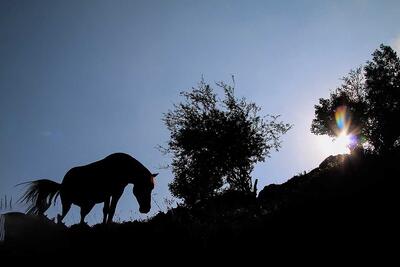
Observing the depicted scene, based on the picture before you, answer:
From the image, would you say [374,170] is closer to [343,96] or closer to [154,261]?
[154,261]

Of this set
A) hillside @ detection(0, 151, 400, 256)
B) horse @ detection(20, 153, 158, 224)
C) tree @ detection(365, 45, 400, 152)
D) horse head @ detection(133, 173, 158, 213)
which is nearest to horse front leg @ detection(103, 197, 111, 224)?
horse @ detection(20, 153, 158, 224)

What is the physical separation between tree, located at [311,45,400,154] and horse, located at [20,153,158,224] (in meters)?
37.5

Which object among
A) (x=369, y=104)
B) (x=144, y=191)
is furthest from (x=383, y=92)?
(x=144, y=191)

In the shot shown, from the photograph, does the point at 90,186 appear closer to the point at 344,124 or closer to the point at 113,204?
the point at 113,204

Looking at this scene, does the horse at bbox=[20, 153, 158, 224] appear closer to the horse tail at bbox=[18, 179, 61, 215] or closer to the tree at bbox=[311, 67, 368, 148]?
the horse tail at bbox=[18, 179, 61, 215]

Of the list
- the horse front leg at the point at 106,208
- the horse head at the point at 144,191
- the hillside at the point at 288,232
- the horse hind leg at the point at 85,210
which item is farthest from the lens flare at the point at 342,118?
the horse hind leg at the point at 85,210

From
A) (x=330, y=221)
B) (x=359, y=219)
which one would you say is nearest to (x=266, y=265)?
(x=330, y=221)

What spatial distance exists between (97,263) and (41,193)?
286 inches

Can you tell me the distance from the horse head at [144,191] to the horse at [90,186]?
0.47ft

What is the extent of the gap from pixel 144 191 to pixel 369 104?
134 ft

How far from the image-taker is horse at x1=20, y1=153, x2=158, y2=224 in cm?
1231

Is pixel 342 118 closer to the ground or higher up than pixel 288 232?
higher up

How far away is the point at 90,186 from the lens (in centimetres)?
1231

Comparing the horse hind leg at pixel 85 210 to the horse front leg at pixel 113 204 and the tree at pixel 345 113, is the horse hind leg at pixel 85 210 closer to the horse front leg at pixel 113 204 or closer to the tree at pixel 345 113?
the horse front leg at pixel 113 204
